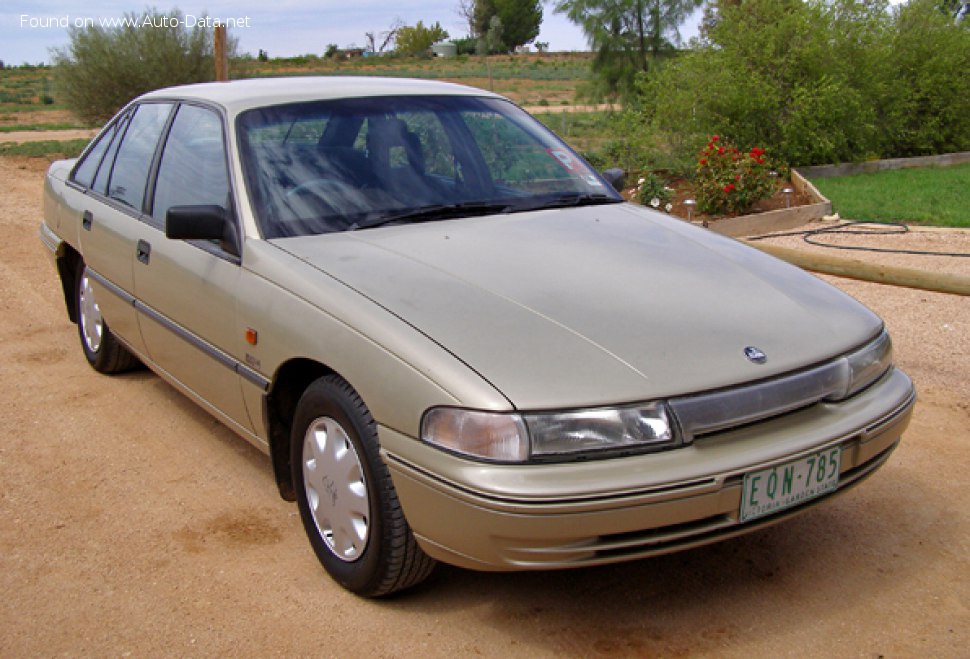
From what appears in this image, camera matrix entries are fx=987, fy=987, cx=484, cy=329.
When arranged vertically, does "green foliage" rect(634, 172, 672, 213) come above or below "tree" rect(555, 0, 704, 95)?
below

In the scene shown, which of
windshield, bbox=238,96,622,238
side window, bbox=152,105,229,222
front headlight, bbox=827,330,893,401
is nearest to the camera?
front headlight, bbox=827,330,893,401

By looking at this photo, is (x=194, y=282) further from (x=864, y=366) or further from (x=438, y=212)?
(x=864, y=366)

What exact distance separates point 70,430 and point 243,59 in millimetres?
23788

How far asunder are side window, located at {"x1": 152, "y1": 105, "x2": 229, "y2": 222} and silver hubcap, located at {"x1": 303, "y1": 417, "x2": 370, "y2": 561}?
1.14 meters

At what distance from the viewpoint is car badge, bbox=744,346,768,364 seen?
2.90 m

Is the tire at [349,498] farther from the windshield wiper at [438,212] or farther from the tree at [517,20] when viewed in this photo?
the tree at [517,20]

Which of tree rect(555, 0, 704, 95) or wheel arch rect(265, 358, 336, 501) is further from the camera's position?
tree rect(555, 0, 704, 95)

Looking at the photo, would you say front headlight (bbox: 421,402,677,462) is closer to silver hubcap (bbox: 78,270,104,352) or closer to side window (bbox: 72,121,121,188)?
silver hubcap (bbox: 78,270,104,352)

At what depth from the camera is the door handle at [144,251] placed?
4.40 m

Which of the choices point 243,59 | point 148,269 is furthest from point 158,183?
point 243,59

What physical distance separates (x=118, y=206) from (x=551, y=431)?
3.16m

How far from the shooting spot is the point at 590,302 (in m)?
3.13

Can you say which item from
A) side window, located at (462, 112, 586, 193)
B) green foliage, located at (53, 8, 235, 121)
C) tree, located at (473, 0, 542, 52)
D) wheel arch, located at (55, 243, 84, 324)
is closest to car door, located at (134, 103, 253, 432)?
side window, located at (462, 112, 586, 193)

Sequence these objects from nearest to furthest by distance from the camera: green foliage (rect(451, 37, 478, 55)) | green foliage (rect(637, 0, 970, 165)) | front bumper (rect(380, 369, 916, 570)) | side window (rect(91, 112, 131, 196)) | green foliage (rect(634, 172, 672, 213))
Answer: front bumper (rect(380, 369, 916, 570)) → side window (rect(91, 112, 131, 196)) → green foliage (rect(634, 172, 672, 213)) → green foliage (rect(637, 0, 970, 165)) → green foliage (rect(451, 37, 478, 55))
